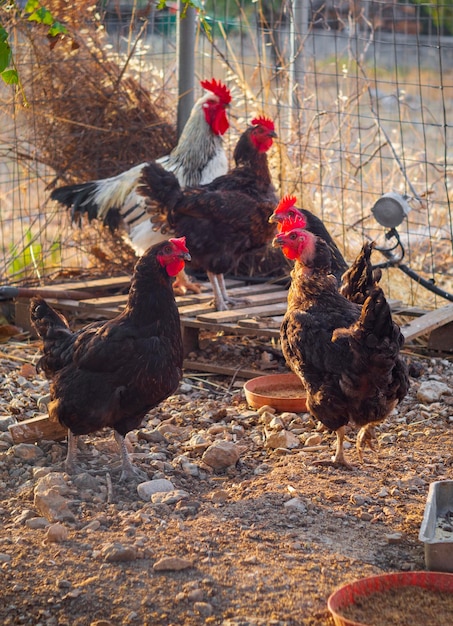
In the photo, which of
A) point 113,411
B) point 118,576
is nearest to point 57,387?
point 113,411

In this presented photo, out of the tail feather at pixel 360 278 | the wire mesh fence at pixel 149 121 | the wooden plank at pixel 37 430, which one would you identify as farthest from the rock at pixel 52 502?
the wire mesh fence at pixel 149 121

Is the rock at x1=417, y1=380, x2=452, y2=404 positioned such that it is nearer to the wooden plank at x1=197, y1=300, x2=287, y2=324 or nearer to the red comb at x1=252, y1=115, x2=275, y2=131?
the wooden plank at x1=197, y1=300, x2=287, y2=324

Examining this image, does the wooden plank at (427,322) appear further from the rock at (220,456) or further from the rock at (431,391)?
the rock at (220,456)

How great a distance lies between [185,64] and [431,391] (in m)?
3.92

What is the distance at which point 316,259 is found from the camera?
14.8 feet

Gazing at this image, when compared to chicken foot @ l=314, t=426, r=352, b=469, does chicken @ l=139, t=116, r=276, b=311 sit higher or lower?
higher

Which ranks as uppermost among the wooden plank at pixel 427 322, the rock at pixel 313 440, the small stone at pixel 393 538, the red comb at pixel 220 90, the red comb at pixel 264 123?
the red comb at pixel 220 90

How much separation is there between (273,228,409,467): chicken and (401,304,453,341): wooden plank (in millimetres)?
1214

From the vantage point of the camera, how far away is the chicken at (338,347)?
382 centimetres

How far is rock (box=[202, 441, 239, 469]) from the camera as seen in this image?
169 inches

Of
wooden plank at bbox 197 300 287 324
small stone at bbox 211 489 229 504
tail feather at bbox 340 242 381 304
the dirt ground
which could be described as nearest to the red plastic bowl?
the dirt ground

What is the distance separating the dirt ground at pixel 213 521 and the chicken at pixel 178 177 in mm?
2062

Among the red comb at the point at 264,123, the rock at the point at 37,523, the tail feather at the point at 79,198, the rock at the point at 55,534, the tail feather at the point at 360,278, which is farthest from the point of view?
the tail feather at the point at 79,198

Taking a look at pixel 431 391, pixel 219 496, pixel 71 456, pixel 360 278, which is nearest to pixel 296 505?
pixel 219 496
